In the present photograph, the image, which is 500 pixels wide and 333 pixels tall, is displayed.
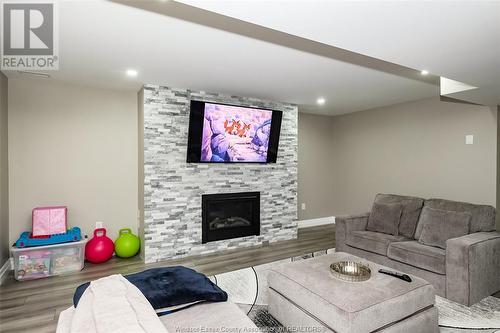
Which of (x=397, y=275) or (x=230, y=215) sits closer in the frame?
(x=397, y=275)

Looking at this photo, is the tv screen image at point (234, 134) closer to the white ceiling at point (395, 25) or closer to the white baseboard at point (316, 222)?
the white baseboard at point (316, 222)

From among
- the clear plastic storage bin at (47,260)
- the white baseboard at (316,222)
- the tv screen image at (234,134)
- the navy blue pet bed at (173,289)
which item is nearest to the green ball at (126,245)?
the clear plastic storage bin at (47,260)

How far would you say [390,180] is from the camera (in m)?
5.10

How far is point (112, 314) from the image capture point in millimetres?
1215

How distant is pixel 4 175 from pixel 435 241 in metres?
4.93

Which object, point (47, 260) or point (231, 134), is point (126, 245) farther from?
point (231, 134)

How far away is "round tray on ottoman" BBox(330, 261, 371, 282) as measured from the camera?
2.11 m

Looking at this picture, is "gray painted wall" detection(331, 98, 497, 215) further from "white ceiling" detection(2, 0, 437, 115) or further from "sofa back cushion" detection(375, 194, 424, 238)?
"sofa back cushion" detection(375, 194, 424, 238)

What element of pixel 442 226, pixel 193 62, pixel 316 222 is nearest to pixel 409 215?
pixel 442 226

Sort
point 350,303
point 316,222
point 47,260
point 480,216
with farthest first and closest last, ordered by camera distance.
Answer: point 316,222 < point 47,260 < point 480,216 < point 350,303

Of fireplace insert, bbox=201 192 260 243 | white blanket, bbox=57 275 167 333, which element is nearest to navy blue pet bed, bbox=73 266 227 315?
white blanket, bbox=57 275 167 333

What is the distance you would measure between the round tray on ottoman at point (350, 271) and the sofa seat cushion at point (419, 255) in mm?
942

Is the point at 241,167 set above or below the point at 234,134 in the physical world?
below

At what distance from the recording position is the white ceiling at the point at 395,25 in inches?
57.9
